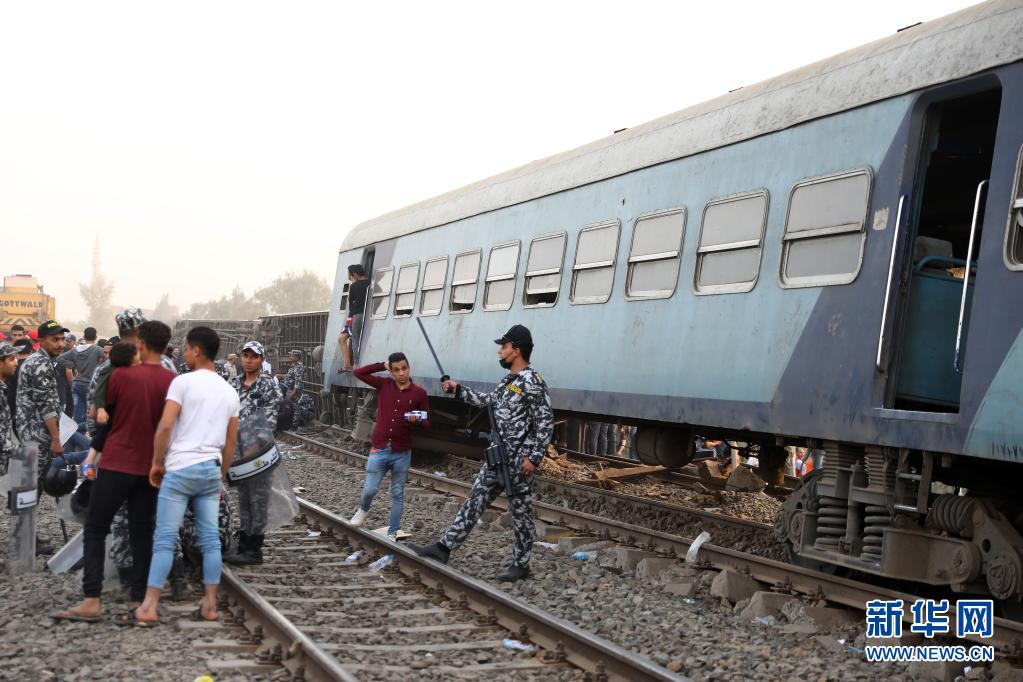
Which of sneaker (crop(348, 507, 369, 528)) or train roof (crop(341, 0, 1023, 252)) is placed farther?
sneaker (crop(348, 507, 369, 528))

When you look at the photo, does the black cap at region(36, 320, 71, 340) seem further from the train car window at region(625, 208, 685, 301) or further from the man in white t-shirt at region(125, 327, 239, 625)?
the train car window at region(625, 208, 685, 301)

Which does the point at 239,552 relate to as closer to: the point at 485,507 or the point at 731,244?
the point at 485,507

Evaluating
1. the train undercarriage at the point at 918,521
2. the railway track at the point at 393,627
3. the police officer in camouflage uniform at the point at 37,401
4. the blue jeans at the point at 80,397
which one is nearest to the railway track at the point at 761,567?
the train undercarriage at the point at 918,521

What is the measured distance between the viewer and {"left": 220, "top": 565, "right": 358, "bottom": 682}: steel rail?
5508 millimetres

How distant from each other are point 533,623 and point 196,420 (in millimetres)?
2387

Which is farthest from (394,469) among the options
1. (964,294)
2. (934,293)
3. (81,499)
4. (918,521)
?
(964,294)

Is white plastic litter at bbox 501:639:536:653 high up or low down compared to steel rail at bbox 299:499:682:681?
down

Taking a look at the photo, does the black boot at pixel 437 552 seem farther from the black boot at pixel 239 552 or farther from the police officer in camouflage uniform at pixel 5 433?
the police officer in camouflage uniform at pixel 5 433

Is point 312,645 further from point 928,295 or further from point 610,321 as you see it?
point 610,321

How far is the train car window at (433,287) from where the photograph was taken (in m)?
15.3

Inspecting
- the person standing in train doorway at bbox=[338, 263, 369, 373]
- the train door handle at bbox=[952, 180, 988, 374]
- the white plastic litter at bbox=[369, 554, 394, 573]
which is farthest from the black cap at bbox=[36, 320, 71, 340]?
the person standing in train doorway at bbox=[338, 263, 369, 373]

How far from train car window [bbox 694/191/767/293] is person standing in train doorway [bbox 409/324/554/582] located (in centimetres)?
183

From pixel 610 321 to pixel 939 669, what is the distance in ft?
17.1

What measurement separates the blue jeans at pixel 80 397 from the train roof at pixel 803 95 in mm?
6267
